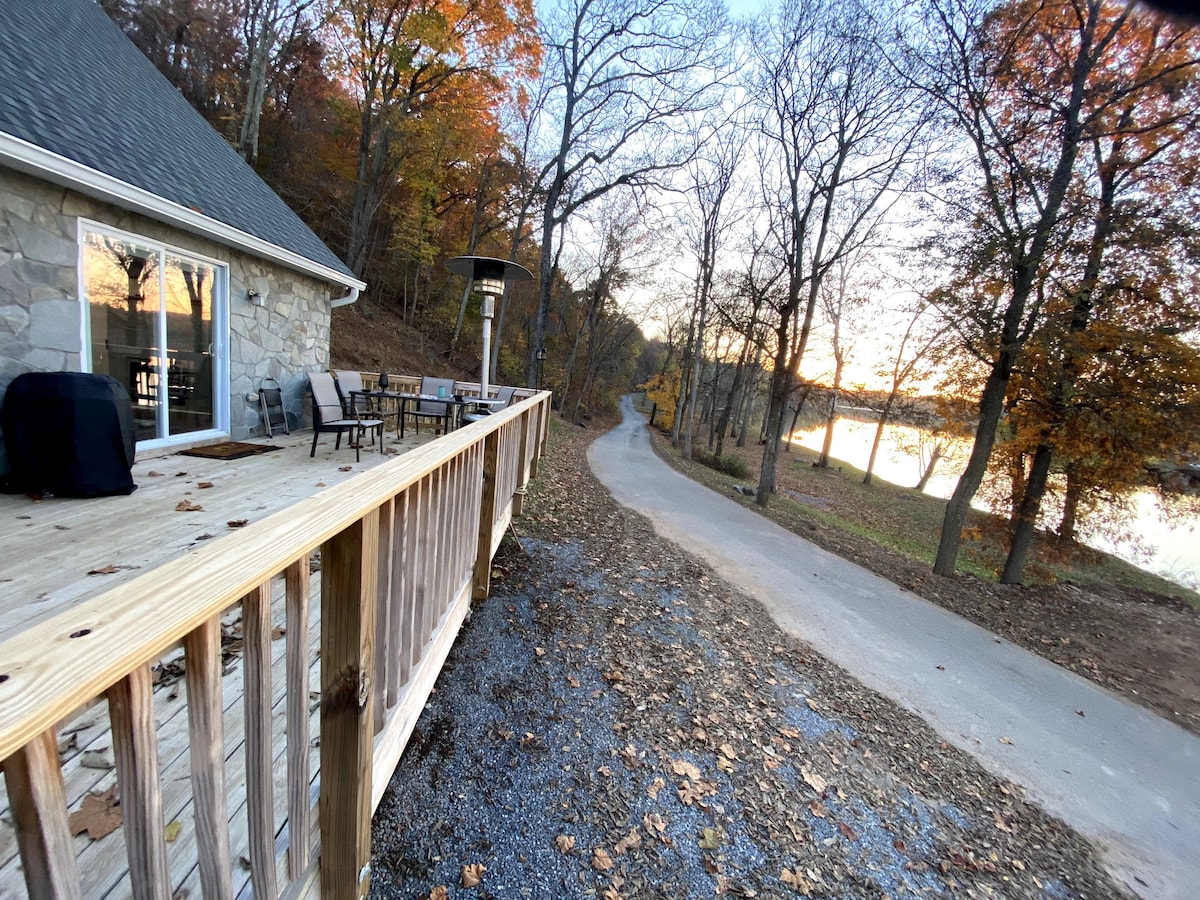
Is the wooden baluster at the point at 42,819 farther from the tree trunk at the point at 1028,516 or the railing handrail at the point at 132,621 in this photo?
the tree trunk at the point at 1028,516

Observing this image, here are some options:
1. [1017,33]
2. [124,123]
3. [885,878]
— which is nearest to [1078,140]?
[1017,33]

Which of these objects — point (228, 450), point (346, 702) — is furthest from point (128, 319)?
point (346, 702)

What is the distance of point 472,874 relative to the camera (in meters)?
1.83

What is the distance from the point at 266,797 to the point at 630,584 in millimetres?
3695

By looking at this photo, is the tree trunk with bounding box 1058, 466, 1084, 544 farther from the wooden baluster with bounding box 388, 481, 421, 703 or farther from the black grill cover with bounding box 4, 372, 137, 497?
the black grill cover with bounding box 4, 372, 137, 497

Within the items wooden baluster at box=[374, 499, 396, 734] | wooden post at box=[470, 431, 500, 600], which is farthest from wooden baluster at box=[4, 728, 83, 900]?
wooden post at box=[470, 431, 500, 600]

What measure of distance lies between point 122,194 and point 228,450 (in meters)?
2.50

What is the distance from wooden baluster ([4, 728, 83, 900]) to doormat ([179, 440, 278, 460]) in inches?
215

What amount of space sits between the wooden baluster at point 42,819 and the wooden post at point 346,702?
538mm

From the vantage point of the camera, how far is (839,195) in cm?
1022

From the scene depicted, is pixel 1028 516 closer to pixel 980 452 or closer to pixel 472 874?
pixel 980 452

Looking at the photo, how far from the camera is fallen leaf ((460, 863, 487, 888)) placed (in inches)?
71.0

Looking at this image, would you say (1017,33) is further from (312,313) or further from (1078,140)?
(312,313)

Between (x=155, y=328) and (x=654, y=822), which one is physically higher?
(x=155, y=328)
